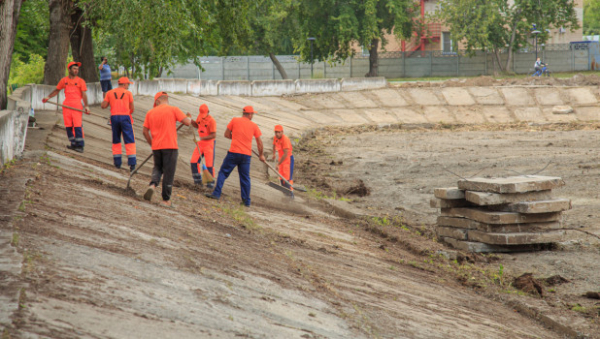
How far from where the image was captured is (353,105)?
3369cm

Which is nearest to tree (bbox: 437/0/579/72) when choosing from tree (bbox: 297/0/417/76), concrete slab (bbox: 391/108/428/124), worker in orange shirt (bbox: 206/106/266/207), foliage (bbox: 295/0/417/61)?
tree (bbox: 297/0/417/76)

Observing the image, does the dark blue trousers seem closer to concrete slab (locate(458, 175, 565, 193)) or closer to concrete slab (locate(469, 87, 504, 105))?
concrete slab (locate(458, 175, 565, 193))

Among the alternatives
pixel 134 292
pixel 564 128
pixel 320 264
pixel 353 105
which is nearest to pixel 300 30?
pixel 353 105

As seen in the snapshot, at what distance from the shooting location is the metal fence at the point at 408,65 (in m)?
46.6

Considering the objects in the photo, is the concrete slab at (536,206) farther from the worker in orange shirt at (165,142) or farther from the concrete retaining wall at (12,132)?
the concrete retaining wall at (12,132)

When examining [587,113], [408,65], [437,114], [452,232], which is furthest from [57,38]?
[408,65]

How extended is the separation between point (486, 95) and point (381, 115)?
608cm

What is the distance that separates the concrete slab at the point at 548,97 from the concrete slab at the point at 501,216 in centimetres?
2434

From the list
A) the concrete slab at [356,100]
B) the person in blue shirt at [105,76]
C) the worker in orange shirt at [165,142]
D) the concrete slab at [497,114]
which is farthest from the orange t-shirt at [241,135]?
the concrete slab at [497,114]

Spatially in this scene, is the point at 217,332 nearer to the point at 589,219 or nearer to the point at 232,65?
the point at 589,219

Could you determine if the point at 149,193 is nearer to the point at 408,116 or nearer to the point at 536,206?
the point at 536,206

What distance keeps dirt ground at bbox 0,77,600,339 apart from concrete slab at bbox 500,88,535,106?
18.0 metres

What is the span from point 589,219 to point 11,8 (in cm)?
1075

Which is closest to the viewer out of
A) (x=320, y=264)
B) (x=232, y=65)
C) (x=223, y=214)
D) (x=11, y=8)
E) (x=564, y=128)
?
(x=320, y=264)
